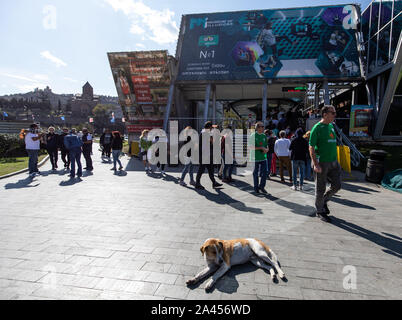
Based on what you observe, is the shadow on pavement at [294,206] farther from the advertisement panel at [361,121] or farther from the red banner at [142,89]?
the red banner at [142,89]

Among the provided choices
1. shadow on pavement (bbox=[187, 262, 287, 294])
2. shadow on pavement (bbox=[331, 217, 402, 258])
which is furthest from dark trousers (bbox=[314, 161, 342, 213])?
shadow on pavement (bbox=[187, 262, 287, 294])

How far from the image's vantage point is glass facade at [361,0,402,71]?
13214mm

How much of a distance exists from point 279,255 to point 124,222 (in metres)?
3.04

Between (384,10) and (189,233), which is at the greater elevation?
(384,10)

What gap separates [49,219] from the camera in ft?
16.1

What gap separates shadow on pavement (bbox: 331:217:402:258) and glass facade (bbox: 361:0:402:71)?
555 inches

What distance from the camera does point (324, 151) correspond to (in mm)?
4551

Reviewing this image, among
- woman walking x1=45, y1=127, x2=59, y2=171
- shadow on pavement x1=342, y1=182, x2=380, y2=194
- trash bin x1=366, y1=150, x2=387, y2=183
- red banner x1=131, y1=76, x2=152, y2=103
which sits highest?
red banner x1=131, y1=76, x2=152, y2=103

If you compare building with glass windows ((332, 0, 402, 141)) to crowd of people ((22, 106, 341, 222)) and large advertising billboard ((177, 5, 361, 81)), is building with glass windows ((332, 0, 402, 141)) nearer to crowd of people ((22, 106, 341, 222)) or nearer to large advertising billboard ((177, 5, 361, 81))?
large advertising billboard ((177, 5, 361, 81))

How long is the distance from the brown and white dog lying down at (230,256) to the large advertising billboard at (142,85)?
1573 centimetres
